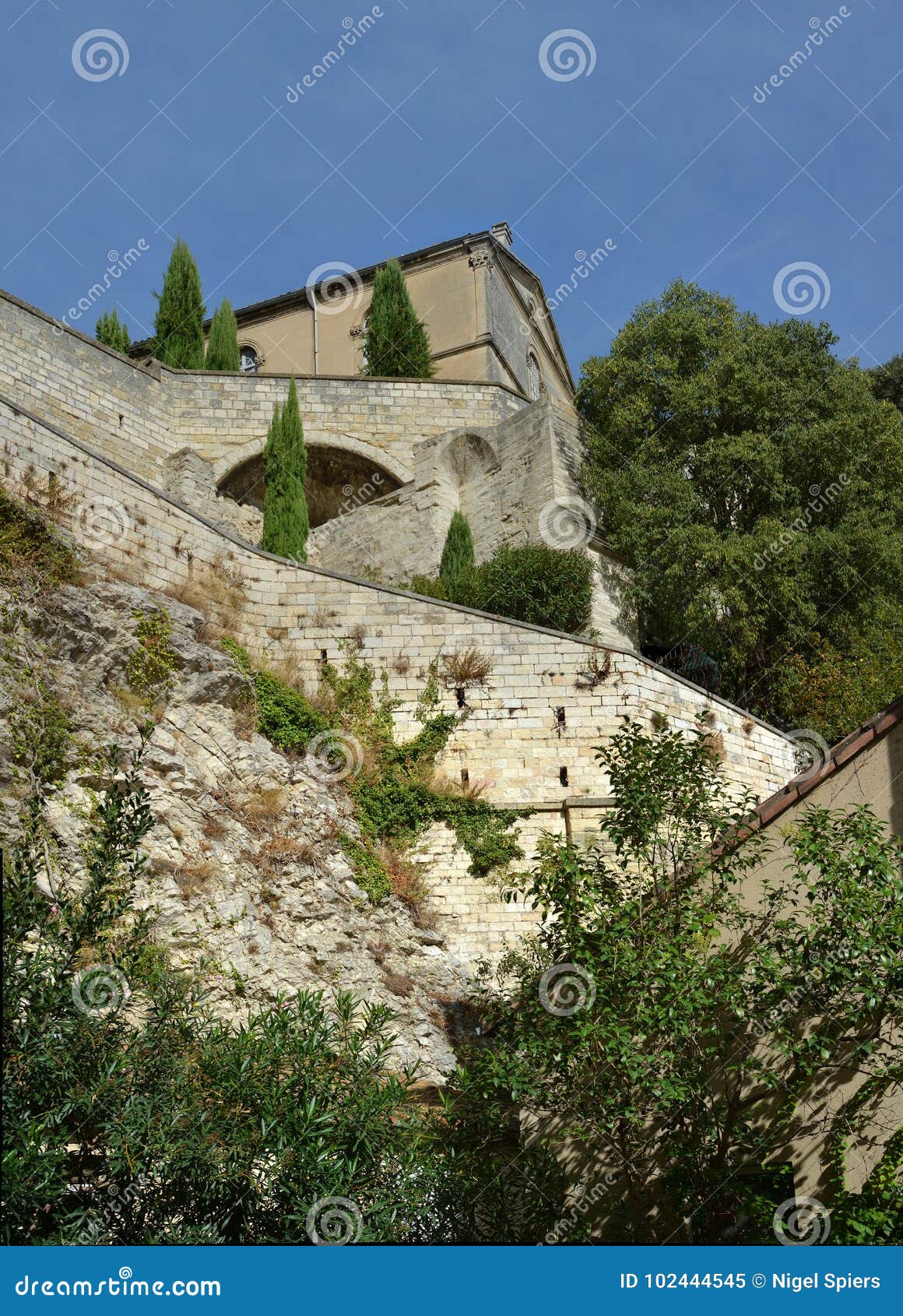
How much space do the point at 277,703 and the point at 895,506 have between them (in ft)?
37.0

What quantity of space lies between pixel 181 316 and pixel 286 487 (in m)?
9.46

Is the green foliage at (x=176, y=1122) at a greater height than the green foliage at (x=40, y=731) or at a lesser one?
lesser

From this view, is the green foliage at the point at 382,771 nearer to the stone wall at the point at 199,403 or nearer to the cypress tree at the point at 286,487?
the cypress tree at the point at 286,487

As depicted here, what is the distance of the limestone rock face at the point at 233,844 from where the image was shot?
41.9 ft

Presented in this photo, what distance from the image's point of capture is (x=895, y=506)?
21703 mm

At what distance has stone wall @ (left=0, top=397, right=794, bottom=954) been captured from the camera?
1590cm

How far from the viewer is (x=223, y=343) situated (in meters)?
29.4

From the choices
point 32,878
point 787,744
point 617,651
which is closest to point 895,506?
point 787,744

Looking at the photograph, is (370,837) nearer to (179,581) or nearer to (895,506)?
(179,581)

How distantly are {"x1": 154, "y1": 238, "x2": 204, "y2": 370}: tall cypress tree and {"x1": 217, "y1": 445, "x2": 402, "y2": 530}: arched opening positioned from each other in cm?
469

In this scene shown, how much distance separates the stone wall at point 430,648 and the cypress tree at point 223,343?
41.0 feet

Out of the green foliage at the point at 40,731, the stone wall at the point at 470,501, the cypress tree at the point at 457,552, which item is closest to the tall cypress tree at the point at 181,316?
the stone wall at the point at 470,501

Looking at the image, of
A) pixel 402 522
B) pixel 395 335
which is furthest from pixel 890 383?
pixel 402 522

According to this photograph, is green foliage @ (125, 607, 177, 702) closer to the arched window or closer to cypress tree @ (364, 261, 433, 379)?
cypress tree @ (364, 261, 433, 379)
